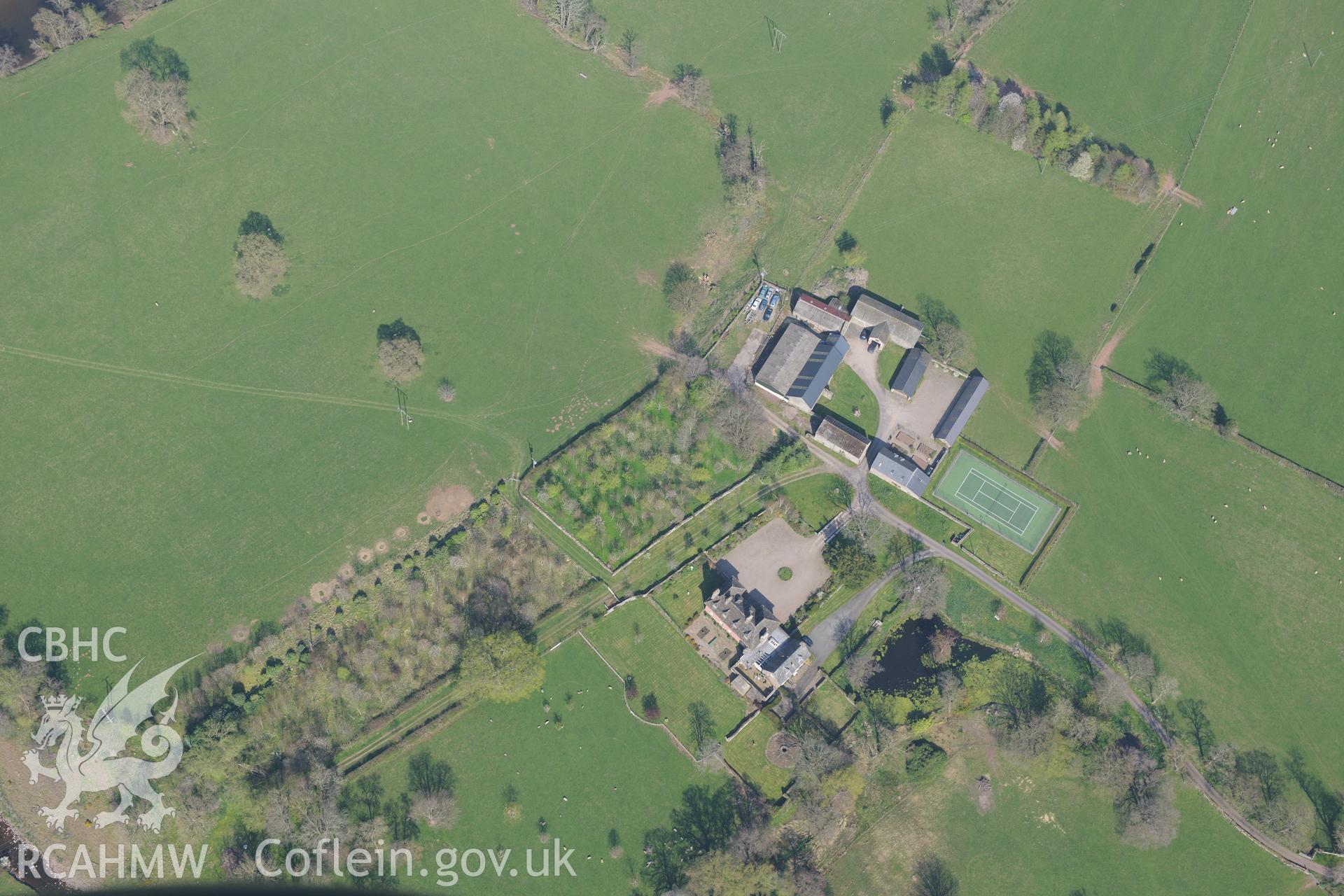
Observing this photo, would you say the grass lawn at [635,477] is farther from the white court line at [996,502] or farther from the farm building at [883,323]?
the white court line at [996,502]

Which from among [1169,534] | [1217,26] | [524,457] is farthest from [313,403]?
[1217,26]

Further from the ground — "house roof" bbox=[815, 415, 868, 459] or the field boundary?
the field boundary

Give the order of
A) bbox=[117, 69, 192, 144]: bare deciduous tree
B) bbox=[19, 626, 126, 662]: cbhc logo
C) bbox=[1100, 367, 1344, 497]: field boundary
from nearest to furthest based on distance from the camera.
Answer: bbox=[19, 626, 126, 662]: cbhc logo
bbox=[1100, 367, 1344, 497]: field boundary
bbox=[117, 69, 192, 144]: bare deciduous tree

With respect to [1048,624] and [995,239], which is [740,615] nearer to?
[1048,624]

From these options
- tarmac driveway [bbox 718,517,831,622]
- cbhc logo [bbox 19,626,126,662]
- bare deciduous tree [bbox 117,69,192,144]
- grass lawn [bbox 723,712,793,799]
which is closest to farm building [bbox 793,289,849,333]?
tarmac driveway [bbox 718,517,831,622]

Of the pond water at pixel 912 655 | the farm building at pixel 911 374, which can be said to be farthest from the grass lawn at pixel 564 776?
the farm building at pixel 911 374

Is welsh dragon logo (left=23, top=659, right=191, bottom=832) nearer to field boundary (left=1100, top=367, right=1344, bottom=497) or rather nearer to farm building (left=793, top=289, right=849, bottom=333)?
farm building (left=793, top=289, right=849, bottom=333)

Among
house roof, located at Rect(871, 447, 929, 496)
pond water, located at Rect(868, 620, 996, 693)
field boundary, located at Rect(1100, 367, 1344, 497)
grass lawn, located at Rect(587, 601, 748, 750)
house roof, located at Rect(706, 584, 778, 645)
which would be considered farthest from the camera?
field boundary, located at Rect(1100, 367, 1344, 497)
